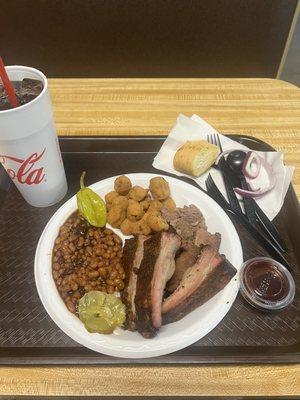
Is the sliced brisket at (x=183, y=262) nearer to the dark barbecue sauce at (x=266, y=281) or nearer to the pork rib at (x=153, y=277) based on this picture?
→ the pork rib at (x=153, y=277)

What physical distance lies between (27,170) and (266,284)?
1140 mm

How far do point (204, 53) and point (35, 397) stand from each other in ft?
9.66

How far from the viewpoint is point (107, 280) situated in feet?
5.02

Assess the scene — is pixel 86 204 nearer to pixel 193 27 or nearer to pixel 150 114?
pixel 150 114

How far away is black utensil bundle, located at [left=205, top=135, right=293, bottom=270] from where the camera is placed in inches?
65.0

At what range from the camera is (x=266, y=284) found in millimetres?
1482

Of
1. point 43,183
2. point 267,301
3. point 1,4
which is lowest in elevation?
point 267,301

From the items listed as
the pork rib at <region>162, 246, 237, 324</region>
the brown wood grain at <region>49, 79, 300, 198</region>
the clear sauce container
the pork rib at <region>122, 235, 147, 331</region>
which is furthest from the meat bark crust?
the brown wood grain at <region>49, 79, 300, 198</region>

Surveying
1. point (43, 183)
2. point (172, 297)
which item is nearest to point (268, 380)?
point (172, 297)

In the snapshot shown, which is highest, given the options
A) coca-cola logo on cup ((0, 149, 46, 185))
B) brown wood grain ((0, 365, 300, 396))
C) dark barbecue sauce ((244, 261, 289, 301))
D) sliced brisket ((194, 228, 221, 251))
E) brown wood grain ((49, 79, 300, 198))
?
coca-cola logo on cup ((0, 149, 46, 185))

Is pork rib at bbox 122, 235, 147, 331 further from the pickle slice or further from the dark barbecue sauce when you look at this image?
the dark barbecue sauce

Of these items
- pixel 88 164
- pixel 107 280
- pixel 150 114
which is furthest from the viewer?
pixel 150 114

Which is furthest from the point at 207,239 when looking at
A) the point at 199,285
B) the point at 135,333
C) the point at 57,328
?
the point at 57,328

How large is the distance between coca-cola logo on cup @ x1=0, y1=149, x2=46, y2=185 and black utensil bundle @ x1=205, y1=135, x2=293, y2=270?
85 cm
